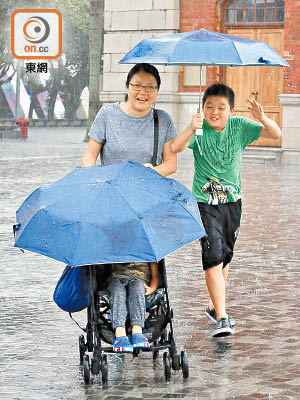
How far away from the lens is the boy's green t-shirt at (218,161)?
6.68 m

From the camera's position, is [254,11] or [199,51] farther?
[254,11]

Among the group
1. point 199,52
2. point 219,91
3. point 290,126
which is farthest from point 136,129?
point 290,126

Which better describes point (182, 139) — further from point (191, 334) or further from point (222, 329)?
point (191, 334)

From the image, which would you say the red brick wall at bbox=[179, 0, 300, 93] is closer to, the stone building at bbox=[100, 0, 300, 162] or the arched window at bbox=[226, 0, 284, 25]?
the stone building at bbox=[100, 0, 300, 162]

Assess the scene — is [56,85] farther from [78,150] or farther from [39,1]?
[78,150]

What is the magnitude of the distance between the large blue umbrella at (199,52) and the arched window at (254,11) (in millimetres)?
17960

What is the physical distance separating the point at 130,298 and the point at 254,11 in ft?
63.9

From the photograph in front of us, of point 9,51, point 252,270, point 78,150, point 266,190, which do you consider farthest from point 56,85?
point 252,270

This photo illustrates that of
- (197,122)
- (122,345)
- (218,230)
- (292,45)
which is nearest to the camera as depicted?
(122,345)

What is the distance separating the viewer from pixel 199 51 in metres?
6.21

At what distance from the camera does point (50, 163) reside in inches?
902

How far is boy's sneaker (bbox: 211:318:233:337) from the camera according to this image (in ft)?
21.5

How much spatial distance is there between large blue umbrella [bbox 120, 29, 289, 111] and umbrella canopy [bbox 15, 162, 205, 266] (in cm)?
86

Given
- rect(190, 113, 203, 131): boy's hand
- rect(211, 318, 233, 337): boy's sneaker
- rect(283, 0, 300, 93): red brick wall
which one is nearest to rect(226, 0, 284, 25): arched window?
rect(283, 0, 300, 93): red brick wall
